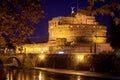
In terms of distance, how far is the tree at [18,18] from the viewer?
353 inches

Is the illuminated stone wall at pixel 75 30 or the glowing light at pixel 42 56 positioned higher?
the illuminated stone wall at pixel 75 30

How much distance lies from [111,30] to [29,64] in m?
18.8

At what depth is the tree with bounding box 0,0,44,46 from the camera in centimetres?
897

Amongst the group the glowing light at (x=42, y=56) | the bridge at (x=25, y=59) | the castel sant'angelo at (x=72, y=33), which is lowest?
the bridge at (x=25, y=59)

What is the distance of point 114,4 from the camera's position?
20.9 ft

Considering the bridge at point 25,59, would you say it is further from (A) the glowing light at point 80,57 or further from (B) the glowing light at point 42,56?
(A) the glowing light at point 80,57

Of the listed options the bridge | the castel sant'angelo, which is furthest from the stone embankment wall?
the castel sant'angelo

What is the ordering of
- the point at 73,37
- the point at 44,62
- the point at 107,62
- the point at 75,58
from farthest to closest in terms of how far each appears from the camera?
the point at 73,37 → the point at 44,62 → the point at 75,58 → the point at 107,62

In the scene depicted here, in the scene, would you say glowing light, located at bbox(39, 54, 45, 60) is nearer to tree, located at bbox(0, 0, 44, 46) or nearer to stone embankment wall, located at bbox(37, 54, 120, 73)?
stone embankment wall, located at bbox(37, 54, 120, 73)

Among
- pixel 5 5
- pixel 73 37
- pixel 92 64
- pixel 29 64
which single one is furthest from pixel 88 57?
pixel 5 5

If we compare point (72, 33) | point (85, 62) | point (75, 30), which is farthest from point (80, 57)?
point (75, 30)

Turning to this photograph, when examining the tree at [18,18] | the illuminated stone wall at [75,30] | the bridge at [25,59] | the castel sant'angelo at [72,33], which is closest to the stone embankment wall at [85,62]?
the bridge at [25,59]

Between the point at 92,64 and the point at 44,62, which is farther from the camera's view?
the point at 44,62

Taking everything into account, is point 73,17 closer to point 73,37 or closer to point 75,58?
point 73,37
